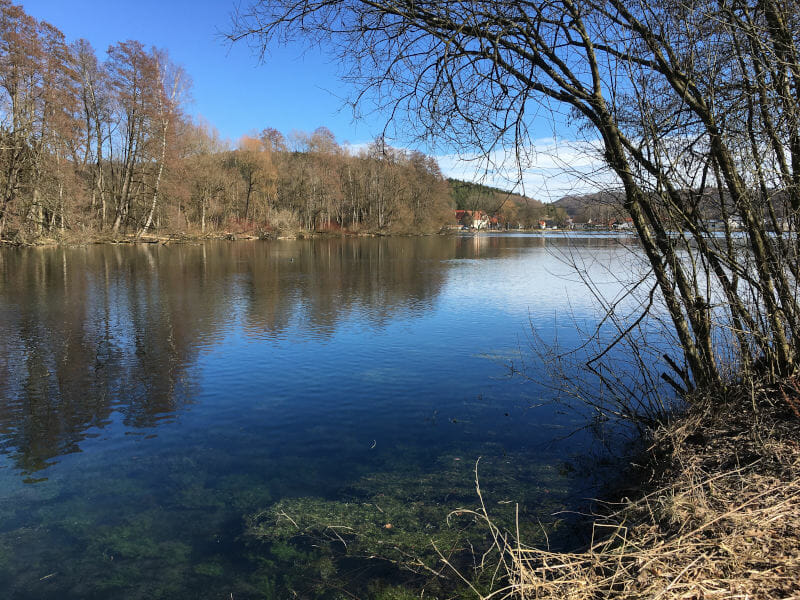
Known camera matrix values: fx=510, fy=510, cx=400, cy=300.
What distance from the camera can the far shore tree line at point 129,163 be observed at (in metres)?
31.7

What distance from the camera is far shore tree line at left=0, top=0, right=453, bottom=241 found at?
31.7m

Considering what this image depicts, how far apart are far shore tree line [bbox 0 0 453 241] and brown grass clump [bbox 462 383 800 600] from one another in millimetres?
4109

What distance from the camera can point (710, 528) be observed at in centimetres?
307

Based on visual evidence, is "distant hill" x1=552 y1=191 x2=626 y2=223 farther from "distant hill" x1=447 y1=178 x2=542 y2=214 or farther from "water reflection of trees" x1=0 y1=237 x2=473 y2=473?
"water reflection of trees" x1=0 y1=237 x2=473 y2=473

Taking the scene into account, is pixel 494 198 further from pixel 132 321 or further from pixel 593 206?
pixel 132 321

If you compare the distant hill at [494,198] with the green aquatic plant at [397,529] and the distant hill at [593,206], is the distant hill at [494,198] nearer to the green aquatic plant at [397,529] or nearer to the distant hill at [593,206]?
the distant hill at [593,206]

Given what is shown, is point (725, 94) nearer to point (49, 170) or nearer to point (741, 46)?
point (741, 46)

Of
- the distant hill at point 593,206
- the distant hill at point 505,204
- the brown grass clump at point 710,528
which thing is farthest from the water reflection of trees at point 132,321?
the distant hill at point 593,206

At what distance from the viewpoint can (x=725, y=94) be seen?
453 cm

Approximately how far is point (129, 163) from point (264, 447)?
45349 millimetres

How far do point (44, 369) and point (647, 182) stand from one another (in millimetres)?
9550

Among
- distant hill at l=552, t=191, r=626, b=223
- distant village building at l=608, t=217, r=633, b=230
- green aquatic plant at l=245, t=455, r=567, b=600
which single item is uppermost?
distant hill at l=552, t=191, r=626, b=223

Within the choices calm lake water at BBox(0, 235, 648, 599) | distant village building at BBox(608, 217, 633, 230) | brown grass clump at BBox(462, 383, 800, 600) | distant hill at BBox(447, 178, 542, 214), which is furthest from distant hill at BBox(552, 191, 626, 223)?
brown grass clump at BBox(462, 383, 800, 600)

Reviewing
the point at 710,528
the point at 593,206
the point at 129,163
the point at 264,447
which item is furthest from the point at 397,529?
the point at 129,163
